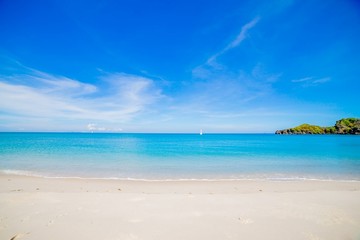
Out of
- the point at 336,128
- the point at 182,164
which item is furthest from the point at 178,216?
the point at 336,128

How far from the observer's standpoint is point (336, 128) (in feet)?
525

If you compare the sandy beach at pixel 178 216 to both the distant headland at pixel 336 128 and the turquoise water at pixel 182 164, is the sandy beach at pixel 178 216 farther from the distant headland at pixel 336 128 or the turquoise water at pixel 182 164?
the distant headland at pixel 336 128

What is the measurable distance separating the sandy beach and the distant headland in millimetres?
173779

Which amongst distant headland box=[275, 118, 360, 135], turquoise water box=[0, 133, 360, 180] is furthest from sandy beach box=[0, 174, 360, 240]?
distant headland box=[275, 118, 360, 135]

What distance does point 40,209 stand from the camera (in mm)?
6023

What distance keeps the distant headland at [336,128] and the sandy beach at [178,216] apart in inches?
6842

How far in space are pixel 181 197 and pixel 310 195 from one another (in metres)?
5.11

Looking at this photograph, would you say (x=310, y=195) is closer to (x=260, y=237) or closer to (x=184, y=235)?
(x=260, y=237)

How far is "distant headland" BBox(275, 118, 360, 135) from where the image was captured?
141m

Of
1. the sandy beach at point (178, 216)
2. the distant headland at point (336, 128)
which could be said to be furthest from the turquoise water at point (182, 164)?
the distant headland at point (336, 128)

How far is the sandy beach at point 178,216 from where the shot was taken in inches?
183

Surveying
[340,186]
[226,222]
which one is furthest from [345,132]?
[226,222]

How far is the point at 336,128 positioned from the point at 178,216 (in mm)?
197217

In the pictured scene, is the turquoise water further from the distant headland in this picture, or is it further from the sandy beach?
the distant headland
